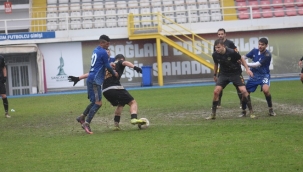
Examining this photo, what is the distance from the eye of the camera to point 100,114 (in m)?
18.2

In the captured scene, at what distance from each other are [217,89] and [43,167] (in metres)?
6.29

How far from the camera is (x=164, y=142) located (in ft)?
37.1

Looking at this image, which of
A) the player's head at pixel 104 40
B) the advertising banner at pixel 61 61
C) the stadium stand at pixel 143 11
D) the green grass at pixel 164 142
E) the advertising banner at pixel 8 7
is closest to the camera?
the green grass at pixel 164 142

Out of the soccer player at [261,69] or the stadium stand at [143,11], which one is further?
the stadium stand at [143,11]

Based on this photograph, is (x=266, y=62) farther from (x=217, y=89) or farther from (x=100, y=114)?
(x=100, y=114)

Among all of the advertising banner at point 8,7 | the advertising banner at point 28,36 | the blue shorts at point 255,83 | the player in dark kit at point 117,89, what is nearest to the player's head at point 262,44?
the blue shorts at point 255,83

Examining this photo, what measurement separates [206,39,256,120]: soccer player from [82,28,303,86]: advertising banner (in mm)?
19408

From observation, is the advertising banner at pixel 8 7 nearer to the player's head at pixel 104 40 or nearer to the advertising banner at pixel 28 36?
the advertising banner at pixel 28 36

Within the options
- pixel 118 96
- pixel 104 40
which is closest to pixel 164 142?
pixel 118 96

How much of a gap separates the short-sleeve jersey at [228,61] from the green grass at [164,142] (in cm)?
114

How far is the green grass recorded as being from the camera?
920 centimetres

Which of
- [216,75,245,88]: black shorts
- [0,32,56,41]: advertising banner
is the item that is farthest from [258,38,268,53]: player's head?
[0,32,56,41]: advertising banner

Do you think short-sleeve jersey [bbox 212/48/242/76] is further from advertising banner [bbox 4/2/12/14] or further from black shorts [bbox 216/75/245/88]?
advertising banner [bbox 4/2/12/14]

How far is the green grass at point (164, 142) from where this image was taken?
9.20 metres
